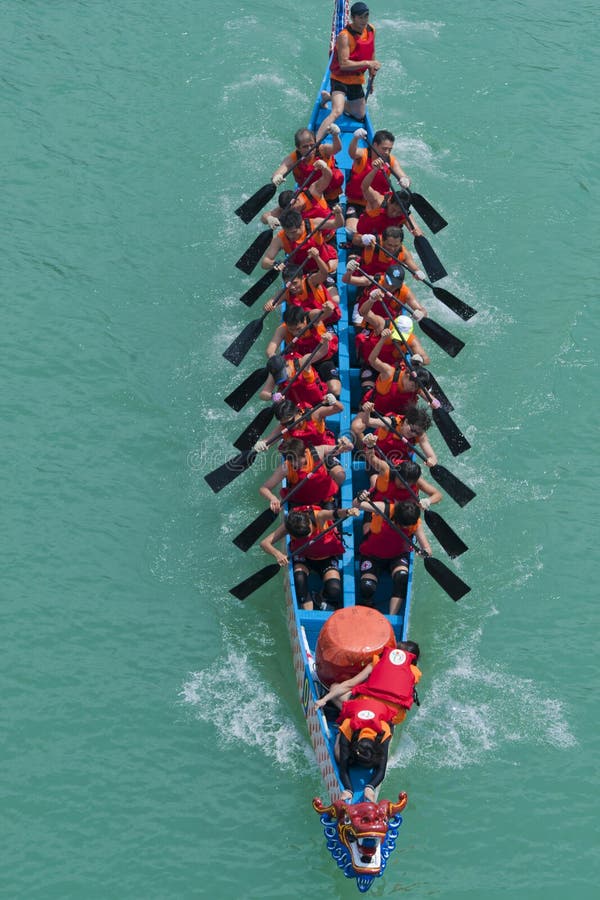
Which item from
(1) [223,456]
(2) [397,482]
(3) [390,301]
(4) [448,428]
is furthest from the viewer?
(1) [223,456]

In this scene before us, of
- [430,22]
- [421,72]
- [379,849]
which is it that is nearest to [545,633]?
[379,849]

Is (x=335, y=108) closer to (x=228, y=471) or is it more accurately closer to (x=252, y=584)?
(x=228, y=471)

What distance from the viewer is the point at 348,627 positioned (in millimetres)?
10758

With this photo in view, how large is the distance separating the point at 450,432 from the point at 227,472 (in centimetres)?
239

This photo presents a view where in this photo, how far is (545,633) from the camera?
41.3 feet

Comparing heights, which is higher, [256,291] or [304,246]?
[304,246]

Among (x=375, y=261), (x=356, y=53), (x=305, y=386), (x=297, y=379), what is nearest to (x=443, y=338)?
(x=375, y=261)

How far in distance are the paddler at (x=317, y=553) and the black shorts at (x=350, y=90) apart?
6.95 meters

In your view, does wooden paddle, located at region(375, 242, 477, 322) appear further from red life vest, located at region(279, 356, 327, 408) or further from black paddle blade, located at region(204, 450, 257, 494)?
black paddle blade, located at region(204, 450, 257, 494)

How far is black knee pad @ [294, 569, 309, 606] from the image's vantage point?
462 inches

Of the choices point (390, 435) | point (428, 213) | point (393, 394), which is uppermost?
point (428, 213)

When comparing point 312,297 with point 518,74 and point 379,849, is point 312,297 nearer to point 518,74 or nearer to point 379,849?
point 379,849

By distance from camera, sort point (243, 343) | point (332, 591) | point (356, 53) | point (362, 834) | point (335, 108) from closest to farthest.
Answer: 1. point (362, 834)
2. point (332, 591)
3. point (243, 343)
4. point (335, 108)
5. point (356, 53)

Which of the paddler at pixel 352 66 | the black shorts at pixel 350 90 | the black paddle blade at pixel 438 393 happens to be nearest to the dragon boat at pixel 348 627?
the black paddle blade at pixel 438 393
